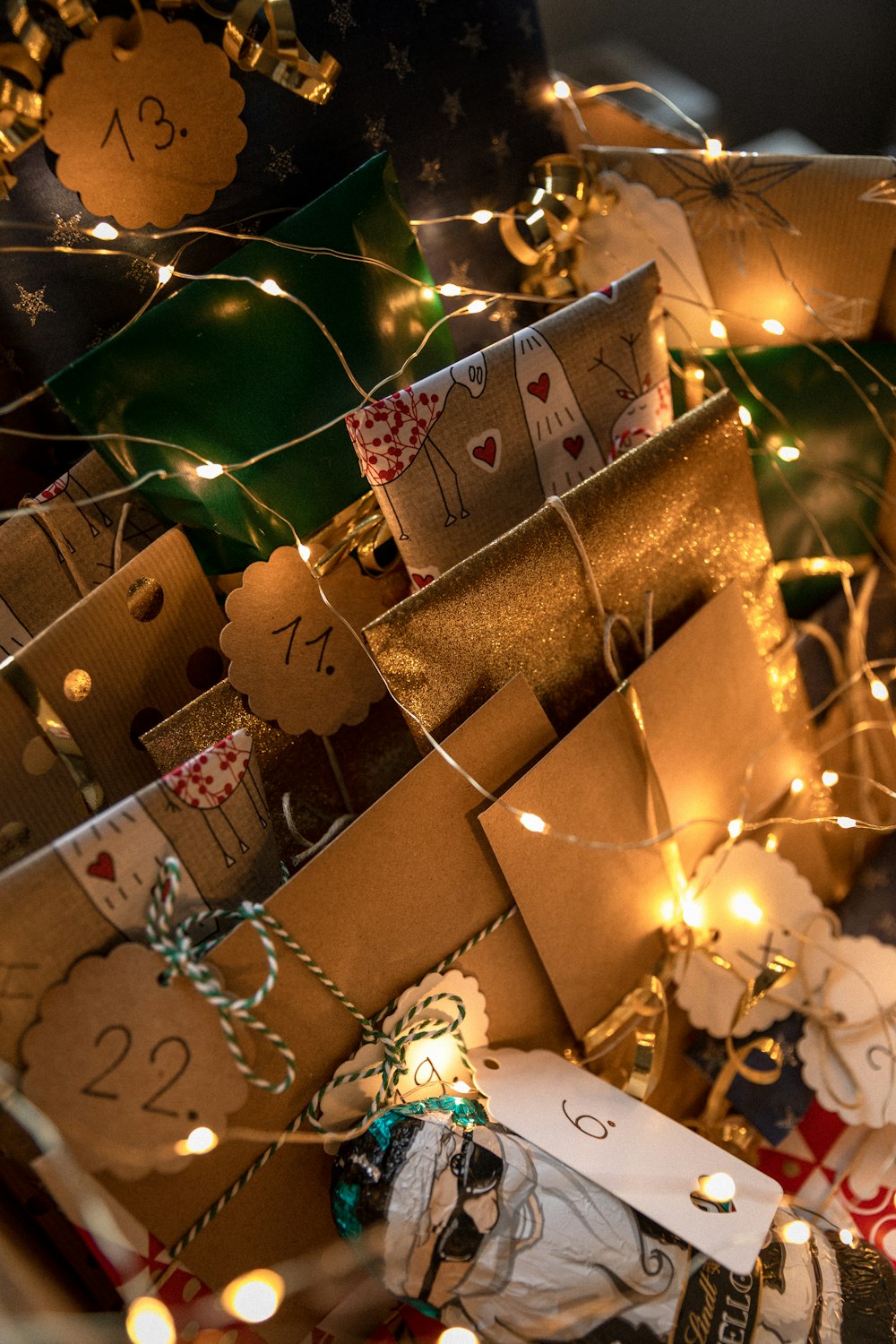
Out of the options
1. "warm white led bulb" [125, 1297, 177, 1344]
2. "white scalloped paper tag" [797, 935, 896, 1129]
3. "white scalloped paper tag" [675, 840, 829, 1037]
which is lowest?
"white scalloped paper tag" [797, 935, 896, 1129]

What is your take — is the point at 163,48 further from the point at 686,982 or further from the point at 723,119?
the point at 723,119

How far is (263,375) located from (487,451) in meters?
0.17

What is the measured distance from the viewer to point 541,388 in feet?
2.55

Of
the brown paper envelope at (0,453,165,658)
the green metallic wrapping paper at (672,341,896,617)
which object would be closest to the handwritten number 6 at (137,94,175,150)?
the brown paper envelope at (0,453,165,658)

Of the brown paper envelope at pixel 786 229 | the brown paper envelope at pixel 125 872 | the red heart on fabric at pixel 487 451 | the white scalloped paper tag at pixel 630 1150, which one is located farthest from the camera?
the brown paper envelope at pixel 786 229

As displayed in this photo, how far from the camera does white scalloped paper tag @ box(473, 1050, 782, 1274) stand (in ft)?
2.04

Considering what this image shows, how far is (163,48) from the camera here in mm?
663

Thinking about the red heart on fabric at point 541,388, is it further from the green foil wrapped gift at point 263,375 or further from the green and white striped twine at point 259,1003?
the green and white striped twine at point 259,1003

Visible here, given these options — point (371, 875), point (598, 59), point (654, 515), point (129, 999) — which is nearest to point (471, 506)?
point (654, 515)

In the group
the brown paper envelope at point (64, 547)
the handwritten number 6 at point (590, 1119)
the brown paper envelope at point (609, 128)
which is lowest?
the handwritten number 6 at point (590, 1119)

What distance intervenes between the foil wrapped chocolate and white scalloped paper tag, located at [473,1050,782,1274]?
0.04 feet

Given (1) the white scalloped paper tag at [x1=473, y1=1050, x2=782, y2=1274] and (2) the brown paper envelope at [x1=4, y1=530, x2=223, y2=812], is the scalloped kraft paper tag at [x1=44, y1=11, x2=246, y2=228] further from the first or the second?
(1) the white scalloped paper tag at [x1=473, y1=1050, x2=782, y2=1274]

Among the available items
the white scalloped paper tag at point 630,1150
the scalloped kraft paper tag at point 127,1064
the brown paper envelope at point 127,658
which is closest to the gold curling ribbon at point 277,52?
the brown paper envelope at point 127,658

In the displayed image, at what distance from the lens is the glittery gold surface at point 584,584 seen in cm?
68
